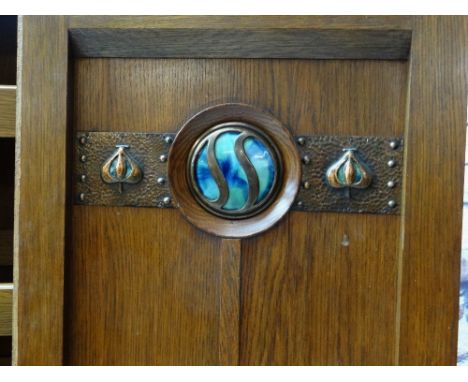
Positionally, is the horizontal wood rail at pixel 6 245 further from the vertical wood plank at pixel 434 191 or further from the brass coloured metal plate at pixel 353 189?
the vertical wood plank at pixel 434 191

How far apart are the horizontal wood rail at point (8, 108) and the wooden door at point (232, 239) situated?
0.03 meters

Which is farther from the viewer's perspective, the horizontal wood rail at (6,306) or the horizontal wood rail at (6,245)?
the horizontal wood rail at (6,245)

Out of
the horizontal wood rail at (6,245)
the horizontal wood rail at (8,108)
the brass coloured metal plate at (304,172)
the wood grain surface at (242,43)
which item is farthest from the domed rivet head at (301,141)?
the horizontal wood rail at (6,245)

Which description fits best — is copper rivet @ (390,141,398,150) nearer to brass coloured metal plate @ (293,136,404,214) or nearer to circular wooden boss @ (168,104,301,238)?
brass coloured metal plate @ (293,136,404,214)

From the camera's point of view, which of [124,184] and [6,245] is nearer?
[124,184]

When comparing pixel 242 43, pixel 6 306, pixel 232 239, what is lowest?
pixel 6 306

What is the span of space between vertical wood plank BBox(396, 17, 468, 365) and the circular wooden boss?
15cm

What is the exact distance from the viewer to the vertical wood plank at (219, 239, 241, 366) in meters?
0.76

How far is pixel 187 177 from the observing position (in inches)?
30.4

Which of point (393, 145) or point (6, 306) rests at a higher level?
point (393, 145)

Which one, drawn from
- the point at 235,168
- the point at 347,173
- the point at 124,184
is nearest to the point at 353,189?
the point at 347,173

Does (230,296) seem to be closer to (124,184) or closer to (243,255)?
(243,255)

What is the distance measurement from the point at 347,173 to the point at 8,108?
1.54 feet

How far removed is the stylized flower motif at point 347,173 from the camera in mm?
739
